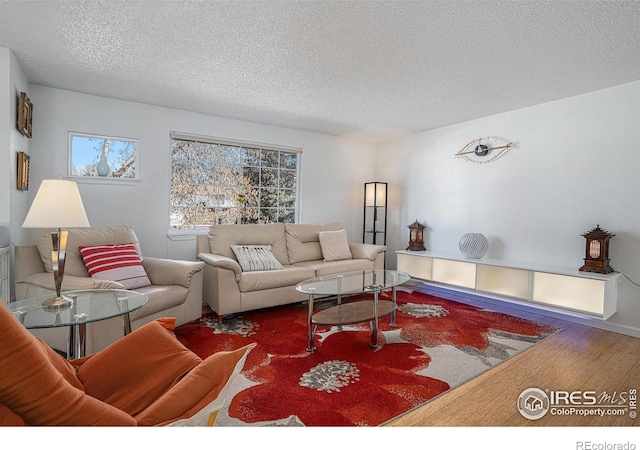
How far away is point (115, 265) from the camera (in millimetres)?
2914

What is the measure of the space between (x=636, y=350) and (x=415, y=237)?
259cm

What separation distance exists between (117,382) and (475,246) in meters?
3.88

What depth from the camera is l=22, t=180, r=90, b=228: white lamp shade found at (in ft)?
6.48

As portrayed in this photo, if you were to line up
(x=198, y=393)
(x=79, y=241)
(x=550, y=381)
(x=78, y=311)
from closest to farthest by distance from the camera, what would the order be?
(x=198, y=393), (x=78, y=311), (x=550, y=381), (x=79, y=241)

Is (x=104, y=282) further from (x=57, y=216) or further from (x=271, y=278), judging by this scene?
(x=271, y=278)

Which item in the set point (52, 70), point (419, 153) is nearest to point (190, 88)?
point (52, 70)

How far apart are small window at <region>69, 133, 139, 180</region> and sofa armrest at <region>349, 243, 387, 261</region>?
283cm

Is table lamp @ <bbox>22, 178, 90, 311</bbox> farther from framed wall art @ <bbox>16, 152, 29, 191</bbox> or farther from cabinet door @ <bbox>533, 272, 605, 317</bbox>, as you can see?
cabinet door @ <bbox>533, 272, 605, 317</bbox>

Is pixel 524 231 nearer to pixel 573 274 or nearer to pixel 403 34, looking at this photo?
pixel 573 274

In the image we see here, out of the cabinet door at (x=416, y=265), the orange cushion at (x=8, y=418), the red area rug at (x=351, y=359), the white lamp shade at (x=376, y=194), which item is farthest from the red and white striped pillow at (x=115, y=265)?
the white lamp shade at (x=376, y=194)

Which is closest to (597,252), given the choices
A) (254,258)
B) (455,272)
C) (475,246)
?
(475,246)

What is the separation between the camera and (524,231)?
157 inches

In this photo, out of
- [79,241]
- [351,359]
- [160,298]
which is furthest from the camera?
[79,241]

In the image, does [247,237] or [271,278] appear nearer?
[271,278]
